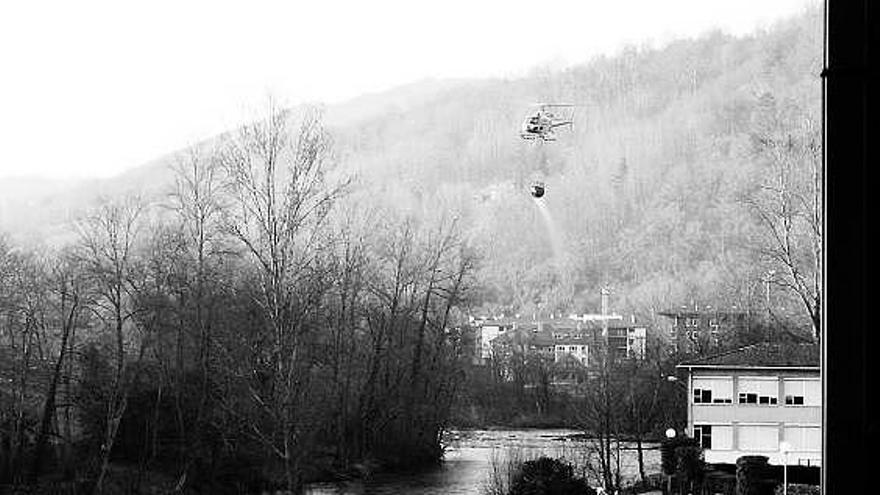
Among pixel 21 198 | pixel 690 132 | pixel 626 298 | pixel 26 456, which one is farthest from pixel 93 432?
pixel 690 132

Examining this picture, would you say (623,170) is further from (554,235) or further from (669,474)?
(669,474)

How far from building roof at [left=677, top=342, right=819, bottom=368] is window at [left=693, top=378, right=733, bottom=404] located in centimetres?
7

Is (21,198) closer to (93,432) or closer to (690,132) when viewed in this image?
(93,432)

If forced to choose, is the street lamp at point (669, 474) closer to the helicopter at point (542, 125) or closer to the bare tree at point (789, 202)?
the bare tree at point (789, 202)

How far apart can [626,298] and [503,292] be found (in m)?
0.57

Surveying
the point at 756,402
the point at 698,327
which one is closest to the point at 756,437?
the point at 756,402

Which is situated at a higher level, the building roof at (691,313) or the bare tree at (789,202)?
the bare tree at (789,202)

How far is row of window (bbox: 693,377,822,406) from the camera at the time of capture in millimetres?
4488

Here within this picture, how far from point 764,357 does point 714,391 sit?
26cm

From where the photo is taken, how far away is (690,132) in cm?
543

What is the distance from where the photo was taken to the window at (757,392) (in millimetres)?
4703

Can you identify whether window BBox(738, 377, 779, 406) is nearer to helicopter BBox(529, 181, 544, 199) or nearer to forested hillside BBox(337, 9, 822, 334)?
forested hillside BBox(337, 9, 822, 334)
